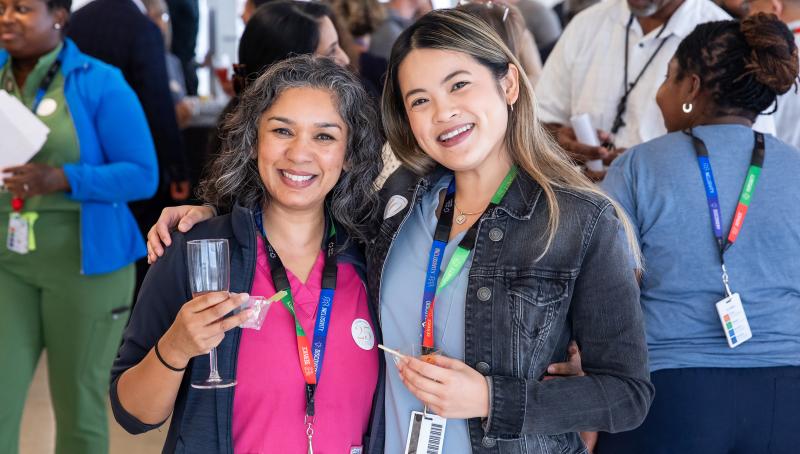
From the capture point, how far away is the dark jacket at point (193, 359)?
1841 mm

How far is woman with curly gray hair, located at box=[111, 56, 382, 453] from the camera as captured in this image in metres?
1.84

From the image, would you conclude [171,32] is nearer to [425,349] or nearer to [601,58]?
[601,58]

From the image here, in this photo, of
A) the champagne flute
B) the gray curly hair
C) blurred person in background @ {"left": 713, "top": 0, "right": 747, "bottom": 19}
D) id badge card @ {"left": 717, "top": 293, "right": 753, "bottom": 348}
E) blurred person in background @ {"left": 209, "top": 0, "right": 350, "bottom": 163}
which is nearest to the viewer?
the champagne flute

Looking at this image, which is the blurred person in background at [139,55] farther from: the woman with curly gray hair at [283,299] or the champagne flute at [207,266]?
the champagne flute at [207,266]

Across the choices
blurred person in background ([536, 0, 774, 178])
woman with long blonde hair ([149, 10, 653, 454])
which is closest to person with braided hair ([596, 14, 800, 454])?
woman with long blonde hair ([149, 10, 653, 454])

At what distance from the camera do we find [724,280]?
7.64 feet

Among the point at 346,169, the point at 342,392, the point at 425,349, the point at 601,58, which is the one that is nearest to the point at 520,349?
the point at 425,349

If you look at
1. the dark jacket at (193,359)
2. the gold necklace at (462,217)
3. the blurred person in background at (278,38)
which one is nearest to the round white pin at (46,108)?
the blurred person in background at (278,38)

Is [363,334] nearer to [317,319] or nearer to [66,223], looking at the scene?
[317,319]

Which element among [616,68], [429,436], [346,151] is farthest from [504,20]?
[429,436]

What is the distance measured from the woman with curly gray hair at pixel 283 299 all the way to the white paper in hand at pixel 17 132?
→ 1.26 metres

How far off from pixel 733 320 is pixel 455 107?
38.6 inches

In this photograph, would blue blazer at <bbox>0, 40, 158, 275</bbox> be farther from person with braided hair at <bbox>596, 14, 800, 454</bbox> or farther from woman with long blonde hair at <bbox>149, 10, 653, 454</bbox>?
person with braided hair at <bbox>596, 14, 800, 454</bbox>

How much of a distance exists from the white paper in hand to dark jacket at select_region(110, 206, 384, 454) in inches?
57.9
